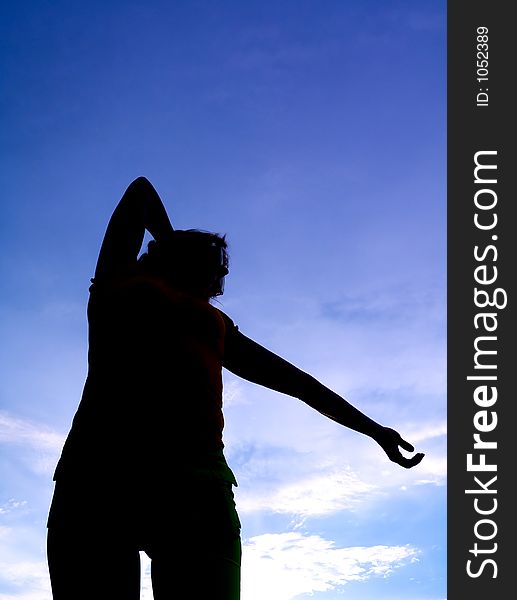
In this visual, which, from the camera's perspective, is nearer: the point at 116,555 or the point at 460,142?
the point at 116,555

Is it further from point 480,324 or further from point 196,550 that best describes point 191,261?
point 480,324

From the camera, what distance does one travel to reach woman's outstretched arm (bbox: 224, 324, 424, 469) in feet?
7.98

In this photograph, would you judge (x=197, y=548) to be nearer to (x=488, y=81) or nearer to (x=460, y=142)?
(x=460, y=142)

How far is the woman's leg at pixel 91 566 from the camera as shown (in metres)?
1.64

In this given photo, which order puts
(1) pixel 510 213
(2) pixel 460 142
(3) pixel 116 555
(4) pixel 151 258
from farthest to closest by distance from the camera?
(2) pixel 460 142 < (1) pixel 510 213 < (4) pixel 151 258 < (3) pixel 116 555

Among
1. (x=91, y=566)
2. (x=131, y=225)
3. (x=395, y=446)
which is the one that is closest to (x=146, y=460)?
(x=91, y=566)

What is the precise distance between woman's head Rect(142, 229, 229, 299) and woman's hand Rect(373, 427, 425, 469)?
86 centimetres

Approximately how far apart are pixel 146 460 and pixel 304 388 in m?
0.86

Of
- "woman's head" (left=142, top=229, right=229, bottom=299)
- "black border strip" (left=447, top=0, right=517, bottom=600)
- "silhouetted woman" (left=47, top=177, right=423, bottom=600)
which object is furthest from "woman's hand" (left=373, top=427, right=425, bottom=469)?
"black border strip" (left=447, top=0, right=517, bottom=600)

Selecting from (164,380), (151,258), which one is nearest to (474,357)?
(151,258)

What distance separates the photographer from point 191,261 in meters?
2.33

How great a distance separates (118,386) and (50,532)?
435 mm

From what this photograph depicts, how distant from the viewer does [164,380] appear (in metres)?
1.87

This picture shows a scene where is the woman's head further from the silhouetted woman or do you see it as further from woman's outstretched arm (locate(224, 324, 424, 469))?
woman's outstretched arm (locate(224, 324, 424, 469))
